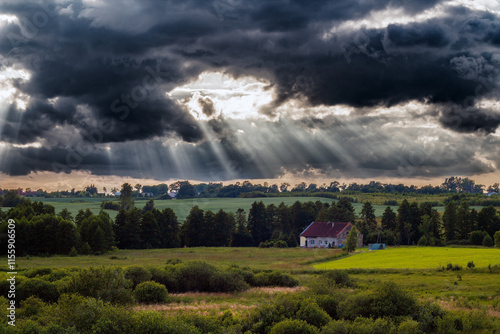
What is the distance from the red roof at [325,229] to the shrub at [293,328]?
290 feet

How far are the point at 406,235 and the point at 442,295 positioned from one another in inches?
3037

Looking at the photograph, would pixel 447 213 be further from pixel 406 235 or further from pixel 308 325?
pixel 308 325

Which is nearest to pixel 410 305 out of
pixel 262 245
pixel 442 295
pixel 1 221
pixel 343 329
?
pixel 343 329

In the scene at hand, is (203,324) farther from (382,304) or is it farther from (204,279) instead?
(204,279)

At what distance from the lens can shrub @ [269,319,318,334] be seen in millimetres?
17609

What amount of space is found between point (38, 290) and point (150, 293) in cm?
798

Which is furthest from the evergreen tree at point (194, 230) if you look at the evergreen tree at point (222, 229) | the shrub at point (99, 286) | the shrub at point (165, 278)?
the shrub at point (99, 286)

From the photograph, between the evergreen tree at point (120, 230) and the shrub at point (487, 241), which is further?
the evergreen tree at point (120, 230)

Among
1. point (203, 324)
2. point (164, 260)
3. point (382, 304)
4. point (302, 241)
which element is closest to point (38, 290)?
point (203, 324)

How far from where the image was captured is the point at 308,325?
58.7 ft

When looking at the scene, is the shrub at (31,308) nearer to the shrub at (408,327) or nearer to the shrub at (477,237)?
the shrub at (408,327)

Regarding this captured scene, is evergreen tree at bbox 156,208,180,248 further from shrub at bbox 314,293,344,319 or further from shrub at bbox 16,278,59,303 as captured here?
shrub at bbox 314,293,344,319

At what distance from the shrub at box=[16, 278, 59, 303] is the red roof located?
267ft

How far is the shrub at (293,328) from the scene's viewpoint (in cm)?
1761
